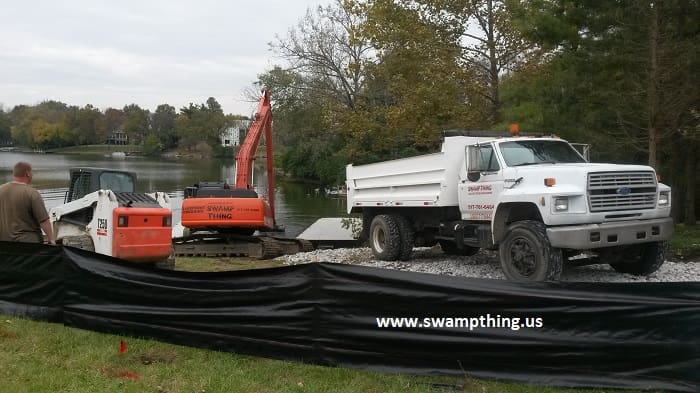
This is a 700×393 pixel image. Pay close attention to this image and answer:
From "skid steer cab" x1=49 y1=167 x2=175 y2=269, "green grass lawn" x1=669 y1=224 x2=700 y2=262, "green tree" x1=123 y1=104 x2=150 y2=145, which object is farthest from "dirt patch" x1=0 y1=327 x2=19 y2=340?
"green tree" x1=123 y1=104 x2=150 y2=145

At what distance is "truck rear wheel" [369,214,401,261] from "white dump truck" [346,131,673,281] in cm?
2

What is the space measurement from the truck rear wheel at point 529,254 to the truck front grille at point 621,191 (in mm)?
801

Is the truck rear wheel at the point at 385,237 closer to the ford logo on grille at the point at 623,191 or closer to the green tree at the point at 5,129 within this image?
the ford logo on grille at the point at 623,191

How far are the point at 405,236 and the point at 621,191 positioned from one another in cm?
472

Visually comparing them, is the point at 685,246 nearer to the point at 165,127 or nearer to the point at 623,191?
the point at 623,191

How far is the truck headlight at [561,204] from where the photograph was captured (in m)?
8.41

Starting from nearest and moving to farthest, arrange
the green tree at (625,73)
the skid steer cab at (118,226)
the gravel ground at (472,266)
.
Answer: the skid steer cab at (118,226) → the gravel ground at (472,266) → the green tree at (625,73)

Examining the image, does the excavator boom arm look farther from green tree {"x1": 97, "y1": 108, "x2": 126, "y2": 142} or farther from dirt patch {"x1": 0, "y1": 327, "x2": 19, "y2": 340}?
green tree {"x1": 97, "y1": 108, "x2": 126, "y2": 142}

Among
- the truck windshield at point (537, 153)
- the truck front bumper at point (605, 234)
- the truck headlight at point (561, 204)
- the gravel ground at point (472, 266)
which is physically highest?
the truck windshield at point (537, 153)

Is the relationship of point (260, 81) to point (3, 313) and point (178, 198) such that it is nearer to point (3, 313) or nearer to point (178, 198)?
point (178, 198)

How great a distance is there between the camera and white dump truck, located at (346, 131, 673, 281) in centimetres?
841

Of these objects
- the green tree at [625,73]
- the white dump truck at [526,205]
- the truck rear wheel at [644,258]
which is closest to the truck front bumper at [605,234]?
the white dump truck at [526,205]

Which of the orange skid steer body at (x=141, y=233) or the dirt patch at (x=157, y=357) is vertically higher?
the orange skid steer body at (x=141, y=233)

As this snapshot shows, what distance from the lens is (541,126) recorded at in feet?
52.9
